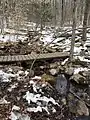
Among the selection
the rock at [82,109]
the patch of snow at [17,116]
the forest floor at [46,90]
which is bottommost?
the rock at [82,109]

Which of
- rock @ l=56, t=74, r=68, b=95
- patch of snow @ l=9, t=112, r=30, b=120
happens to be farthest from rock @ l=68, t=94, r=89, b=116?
patch of snow @ l=9, t=112, r=30, b=120

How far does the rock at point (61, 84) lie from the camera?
233 inches

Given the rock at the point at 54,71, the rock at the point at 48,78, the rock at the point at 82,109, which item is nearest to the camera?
the rock at the point at 82,109

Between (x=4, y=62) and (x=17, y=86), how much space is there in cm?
155

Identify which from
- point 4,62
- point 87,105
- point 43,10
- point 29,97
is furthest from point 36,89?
point 43,10

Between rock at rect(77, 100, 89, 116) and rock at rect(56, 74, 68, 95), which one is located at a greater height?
rock at rect(56, 74, 68, 95)

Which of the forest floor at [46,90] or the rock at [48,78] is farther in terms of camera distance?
the rock at [48,78]

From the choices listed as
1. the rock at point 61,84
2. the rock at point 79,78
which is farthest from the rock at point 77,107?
the rock at point 79,78

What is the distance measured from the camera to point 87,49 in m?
8.95

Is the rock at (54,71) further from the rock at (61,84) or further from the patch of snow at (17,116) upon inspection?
the patch of snow at (17,116)

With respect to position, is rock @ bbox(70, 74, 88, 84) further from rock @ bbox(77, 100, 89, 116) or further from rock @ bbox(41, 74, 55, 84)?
rock @ bbox(77, 100, 89, 116)

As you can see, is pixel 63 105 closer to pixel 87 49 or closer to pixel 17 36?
pixel 87 49

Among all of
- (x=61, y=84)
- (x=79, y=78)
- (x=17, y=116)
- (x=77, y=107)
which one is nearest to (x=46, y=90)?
(x=61, y=84)

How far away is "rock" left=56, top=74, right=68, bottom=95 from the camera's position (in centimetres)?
592
